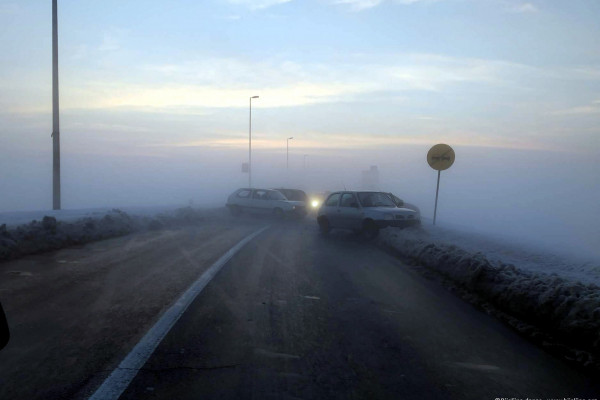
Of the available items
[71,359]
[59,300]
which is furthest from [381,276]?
[71,359]

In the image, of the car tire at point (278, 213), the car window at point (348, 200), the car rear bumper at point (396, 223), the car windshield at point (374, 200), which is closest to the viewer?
the car rear bumper at point (396, 223)

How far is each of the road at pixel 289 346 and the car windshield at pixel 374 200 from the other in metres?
9.14

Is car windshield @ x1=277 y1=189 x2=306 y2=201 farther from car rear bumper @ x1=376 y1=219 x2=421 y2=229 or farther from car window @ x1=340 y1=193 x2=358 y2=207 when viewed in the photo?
car rear bumper @ x1=376 y1=219 x2=421 y2=229

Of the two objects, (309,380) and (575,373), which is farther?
(575,373)

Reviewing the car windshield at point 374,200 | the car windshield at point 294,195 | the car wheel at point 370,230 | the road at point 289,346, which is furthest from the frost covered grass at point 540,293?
the car windshield at point 294,195

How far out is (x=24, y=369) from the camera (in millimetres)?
5074

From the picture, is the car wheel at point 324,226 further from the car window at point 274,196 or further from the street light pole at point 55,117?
the car window at point 274,196

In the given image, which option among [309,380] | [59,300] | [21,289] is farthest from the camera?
[21,289]

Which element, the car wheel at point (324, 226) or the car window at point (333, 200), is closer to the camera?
the car window at point (333, 200)

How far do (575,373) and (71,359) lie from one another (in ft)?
16.3

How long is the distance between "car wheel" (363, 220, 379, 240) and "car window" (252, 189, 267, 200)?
14070mm

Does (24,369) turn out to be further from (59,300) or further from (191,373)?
(59,300)

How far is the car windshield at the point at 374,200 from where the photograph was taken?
778 inches

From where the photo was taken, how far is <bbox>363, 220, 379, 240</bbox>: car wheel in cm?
1883
